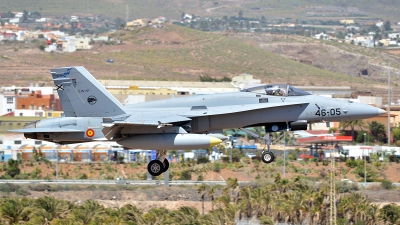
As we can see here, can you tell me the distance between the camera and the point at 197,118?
125ft

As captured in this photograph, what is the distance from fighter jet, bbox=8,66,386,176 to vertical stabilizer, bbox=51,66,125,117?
38 cm

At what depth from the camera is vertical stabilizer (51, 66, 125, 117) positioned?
129ft

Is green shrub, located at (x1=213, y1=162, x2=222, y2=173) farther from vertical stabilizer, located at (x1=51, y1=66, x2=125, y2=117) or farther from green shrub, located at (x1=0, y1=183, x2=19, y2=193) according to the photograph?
vertical stabilizer, located at (x1=51, y1=66, x2=125, y2=117)

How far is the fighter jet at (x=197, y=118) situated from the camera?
37625mm

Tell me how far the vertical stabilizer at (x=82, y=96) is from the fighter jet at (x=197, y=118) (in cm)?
38

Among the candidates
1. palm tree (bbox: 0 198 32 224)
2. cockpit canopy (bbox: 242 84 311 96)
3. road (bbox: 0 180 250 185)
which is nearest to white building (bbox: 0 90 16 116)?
road (bbox: 0 180 250 185)

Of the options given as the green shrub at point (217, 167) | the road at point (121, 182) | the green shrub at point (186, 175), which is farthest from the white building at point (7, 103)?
the green shrub at point (186, 175)

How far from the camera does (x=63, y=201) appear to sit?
64062 mm

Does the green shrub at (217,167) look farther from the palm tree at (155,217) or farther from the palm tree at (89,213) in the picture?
the palm tree at (155,217)

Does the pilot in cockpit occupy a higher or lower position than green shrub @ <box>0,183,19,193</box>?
higher

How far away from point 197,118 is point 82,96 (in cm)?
511

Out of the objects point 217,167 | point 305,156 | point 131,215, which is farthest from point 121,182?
point 305,156

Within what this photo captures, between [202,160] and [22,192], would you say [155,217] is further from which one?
[202,160]

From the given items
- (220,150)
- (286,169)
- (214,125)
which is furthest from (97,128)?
(220,150)
